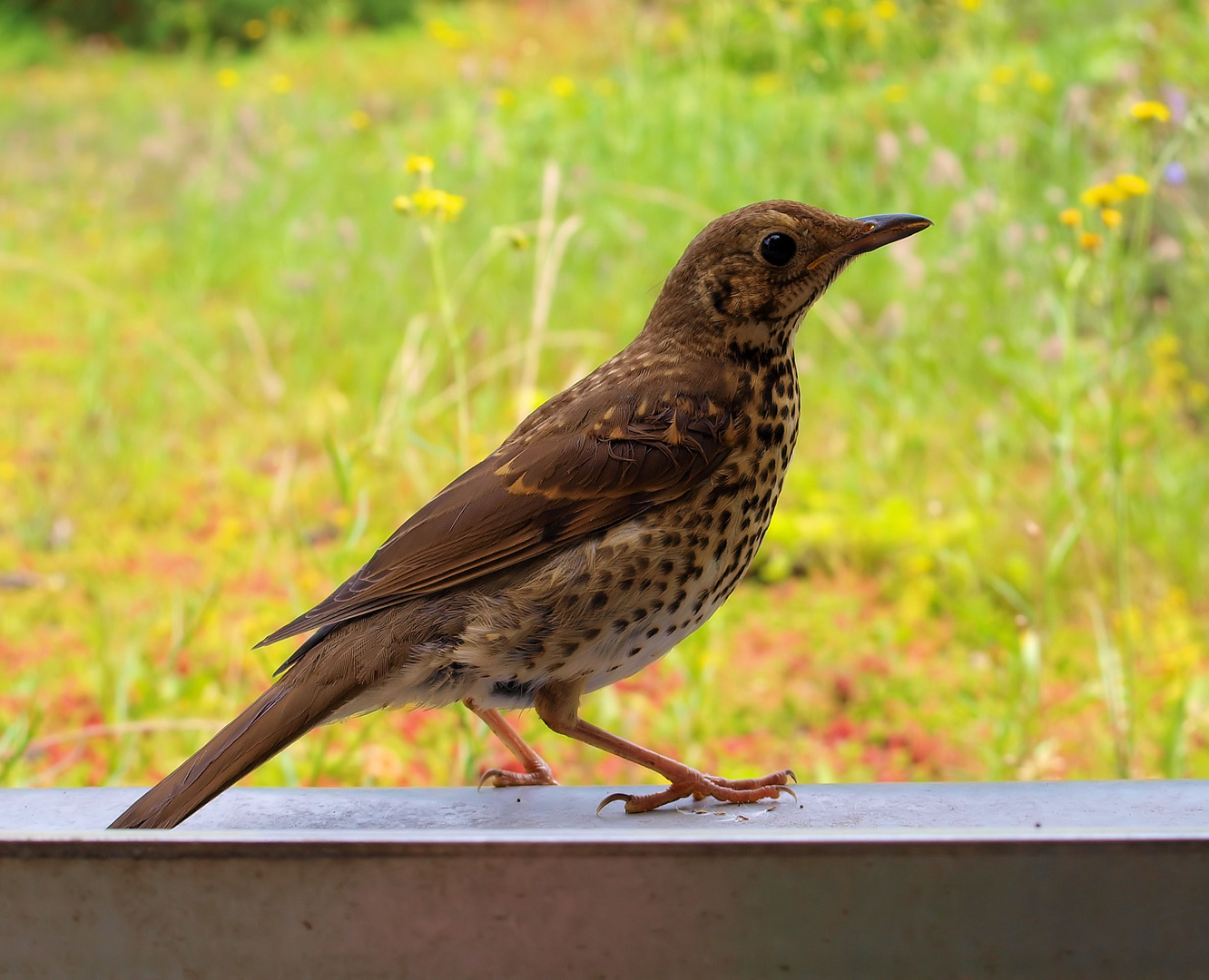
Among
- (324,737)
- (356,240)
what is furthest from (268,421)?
(324,737)

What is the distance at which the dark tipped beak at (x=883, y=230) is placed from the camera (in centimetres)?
172

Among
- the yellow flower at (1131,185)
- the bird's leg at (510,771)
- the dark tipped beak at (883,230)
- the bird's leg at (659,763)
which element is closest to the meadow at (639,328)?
the yellow flower at (1131,185)

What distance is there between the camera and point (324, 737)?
2.46m

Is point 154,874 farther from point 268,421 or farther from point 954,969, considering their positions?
point 268,421

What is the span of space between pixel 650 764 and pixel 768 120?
4459 mm

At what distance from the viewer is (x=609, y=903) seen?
1.19 m

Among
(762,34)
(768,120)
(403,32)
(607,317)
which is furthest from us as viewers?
(403,32)

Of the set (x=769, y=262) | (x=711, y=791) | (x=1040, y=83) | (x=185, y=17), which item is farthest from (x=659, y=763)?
(x=185, y=17)

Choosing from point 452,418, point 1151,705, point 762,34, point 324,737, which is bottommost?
point 1151,705

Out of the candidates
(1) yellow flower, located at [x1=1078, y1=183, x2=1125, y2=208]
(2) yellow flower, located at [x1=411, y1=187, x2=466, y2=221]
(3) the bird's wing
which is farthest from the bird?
(1) yellow flower, located at [x1=1078, y1=183, x2=1125, y2=208]

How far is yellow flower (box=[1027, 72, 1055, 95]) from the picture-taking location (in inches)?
218

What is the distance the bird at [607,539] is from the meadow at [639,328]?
518 millimetres

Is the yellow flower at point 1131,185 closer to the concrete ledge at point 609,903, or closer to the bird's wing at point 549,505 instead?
the bird's wing at point 549,505

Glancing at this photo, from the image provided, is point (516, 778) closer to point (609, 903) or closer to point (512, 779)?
point (512, 779)
